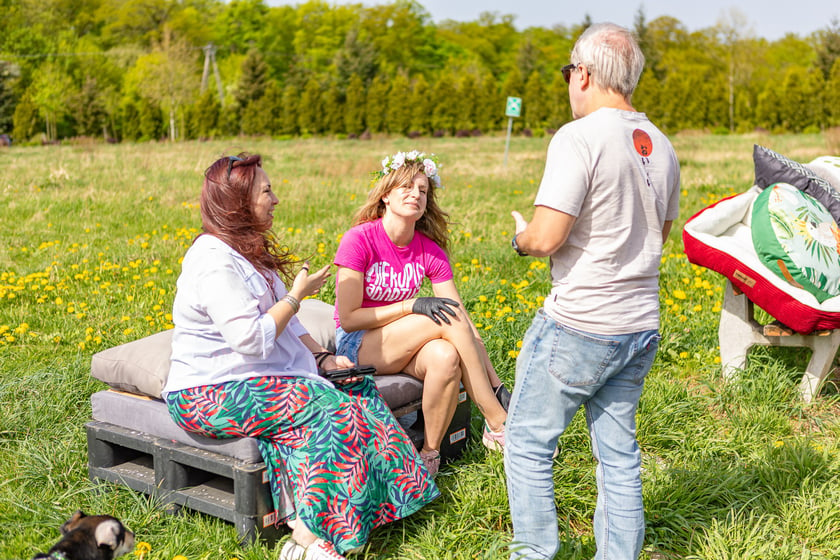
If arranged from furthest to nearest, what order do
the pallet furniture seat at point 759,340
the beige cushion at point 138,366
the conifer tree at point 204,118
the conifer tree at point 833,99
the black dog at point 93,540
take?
1. the conifer tree at point 204,118
2. the conifer tree at point 833,99
3. the pallet furniture seat at point 759,340
4. the beige cushion at point 138,366
5. the black dog at point 93,540

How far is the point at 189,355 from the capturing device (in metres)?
2.77

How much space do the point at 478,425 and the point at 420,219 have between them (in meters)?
1.07

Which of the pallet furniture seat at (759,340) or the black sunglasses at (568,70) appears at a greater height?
the black sunglasses at (568,70)

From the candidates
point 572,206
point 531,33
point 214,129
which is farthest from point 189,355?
point 531,33

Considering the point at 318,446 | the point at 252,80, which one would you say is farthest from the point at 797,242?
the point at 252,80

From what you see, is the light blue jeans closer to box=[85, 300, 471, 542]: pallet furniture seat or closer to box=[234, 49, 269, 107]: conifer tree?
box=[85, 300, 471, 542]: pallet furniture seat

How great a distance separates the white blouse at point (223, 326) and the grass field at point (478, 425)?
1.87ft

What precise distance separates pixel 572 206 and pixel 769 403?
104 inches

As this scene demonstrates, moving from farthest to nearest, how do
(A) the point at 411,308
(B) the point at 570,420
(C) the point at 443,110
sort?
(C) the point at 443,110
(A) the point at 411,308
(B) the point at 570,420

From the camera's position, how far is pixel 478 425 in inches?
149

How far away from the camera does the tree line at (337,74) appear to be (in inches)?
1449

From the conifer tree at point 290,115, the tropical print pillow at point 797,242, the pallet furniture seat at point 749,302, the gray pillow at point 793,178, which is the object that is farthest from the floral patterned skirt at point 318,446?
the conifer tree at point 290,115

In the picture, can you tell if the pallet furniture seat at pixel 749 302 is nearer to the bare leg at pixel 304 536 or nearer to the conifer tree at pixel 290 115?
the bare leg at pixel 304 536

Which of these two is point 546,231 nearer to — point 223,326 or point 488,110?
point 223,326
